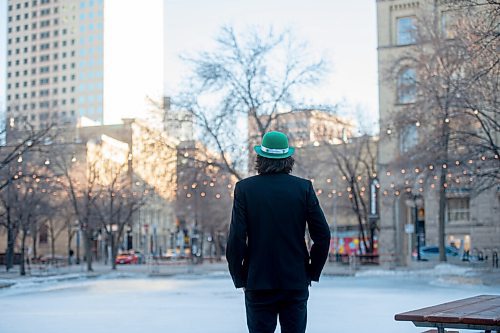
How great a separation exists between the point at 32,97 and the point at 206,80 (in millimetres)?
125008

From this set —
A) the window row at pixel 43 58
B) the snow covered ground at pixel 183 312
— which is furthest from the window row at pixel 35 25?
the snow covered ground at pixel 183 312

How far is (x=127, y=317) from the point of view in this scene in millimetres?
14625


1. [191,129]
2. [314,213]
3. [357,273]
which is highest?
[191,129]

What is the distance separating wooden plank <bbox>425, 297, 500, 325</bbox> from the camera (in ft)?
21.8

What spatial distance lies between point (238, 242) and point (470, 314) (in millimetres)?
3069

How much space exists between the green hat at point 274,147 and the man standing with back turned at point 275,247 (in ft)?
0.55

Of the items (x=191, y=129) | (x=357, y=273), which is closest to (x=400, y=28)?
(x=191, y=129)

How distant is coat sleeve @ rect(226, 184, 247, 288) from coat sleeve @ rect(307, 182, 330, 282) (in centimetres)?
43

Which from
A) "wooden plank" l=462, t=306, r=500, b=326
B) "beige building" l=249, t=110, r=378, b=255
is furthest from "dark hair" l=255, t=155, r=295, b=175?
"beige building" l=249, t=110, r=378, b=255

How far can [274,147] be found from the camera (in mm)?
5039

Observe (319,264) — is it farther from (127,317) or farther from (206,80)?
(206,80)

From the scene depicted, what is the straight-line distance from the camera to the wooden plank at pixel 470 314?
6637 millimetres

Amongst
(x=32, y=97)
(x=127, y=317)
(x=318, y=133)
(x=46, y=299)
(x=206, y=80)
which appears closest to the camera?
(x=127, y=317)

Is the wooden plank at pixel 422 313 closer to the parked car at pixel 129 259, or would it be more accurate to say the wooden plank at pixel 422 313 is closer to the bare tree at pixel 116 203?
the bare tree at pixel 116 203
